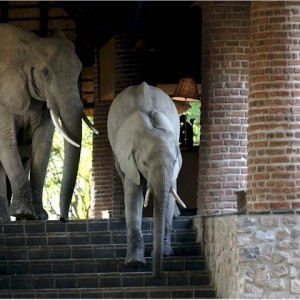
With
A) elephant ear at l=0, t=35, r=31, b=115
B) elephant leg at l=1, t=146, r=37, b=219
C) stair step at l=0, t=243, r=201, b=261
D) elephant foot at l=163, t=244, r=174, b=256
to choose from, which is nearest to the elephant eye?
elephant ear at l=0, t=35, r=31, b=115

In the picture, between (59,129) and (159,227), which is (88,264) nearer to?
(159,227)

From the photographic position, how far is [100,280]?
70.5 feet

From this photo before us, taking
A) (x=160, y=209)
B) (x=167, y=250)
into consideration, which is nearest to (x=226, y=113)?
(x=167, y=250)

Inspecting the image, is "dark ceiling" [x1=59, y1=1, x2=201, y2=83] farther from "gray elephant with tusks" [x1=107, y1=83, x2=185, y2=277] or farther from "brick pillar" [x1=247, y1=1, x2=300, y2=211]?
"brick pillar" [x1=247, y1=1, x2=300, y2=211]

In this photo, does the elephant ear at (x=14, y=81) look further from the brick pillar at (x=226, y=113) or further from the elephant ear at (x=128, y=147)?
the elephant ear at (x=128, y=147)

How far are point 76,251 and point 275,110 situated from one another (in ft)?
11.2

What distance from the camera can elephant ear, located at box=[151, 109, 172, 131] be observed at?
21484 millimetres

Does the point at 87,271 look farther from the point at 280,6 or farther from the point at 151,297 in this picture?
the point at 280,6

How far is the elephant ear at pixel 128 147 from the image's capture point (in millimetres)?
21453

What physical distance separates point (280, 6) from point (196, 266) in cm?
329

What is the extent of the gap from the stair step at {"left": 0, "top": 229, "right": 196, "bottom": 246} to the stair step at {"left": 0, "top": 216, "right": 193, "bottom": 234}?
85 mm

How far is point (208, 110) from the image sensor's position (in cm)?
2430

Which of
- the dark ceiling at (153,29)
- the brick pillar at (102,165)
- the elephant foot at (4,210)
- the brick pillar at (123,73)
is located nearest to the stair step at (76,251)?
the elephant foot at (4,210)

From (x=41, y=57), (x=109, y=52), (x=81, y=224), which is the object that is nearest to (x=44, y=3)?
(x=109, y=52)
